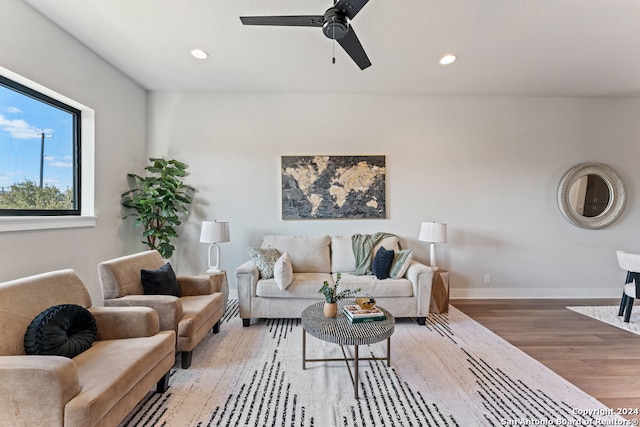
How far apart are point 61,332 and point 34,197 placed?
162 cm

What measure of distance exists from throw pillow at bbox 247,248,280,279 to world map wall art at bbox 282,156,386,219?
31.3 inches

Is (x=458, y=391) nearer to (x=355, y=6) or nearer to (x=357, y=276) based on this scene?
(x=357, y=276)

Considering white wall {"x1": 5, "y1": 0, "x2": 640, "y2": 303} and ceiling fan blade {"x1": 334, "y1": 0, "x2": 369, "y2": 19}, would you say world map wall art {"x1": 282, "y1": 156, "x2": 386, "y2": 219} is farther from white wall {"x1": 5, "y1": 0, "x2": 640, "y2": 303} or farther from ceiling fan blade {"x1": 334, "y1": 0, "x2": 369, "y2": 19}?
ceiling fan blade {"x1": 334, "y1": 0, "x2": 369, "y2": 19}

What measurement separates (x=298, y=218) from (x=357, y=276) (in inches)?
47.2

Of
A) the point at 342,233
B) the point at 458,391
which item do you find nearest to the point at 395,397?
the point at 458,391

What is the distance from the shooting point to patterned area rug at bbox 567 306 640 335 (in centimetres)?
305

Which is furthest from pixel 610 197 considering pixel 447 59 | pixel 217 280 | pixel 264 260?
pixel 217 280

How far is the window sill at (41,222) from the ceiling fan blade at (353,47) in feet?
9.08

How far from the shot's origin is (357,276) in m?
3.30

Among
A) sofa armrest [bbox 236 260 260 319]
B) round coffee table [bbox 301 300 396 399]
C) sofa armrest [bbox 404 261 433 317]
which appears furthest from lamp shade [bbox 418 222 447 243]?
sofa armrest [bbox 236 260 260 319]

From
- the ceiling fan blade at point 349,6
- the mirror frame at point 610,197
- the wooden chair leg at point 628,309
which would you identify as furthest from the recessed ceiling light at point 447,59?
the wooden chair leg at point 628,309

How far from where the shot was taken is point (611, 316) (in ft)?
10.9

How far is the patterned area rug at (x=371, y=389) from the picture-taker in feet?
5.60

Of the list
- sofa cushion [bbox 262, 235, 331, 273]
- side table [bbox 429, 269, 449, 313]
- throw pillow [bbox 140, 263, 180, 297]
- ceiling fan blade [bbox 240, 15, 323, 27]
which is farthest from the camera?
sofa cushion [bbox 262, 235, 331, 273]
